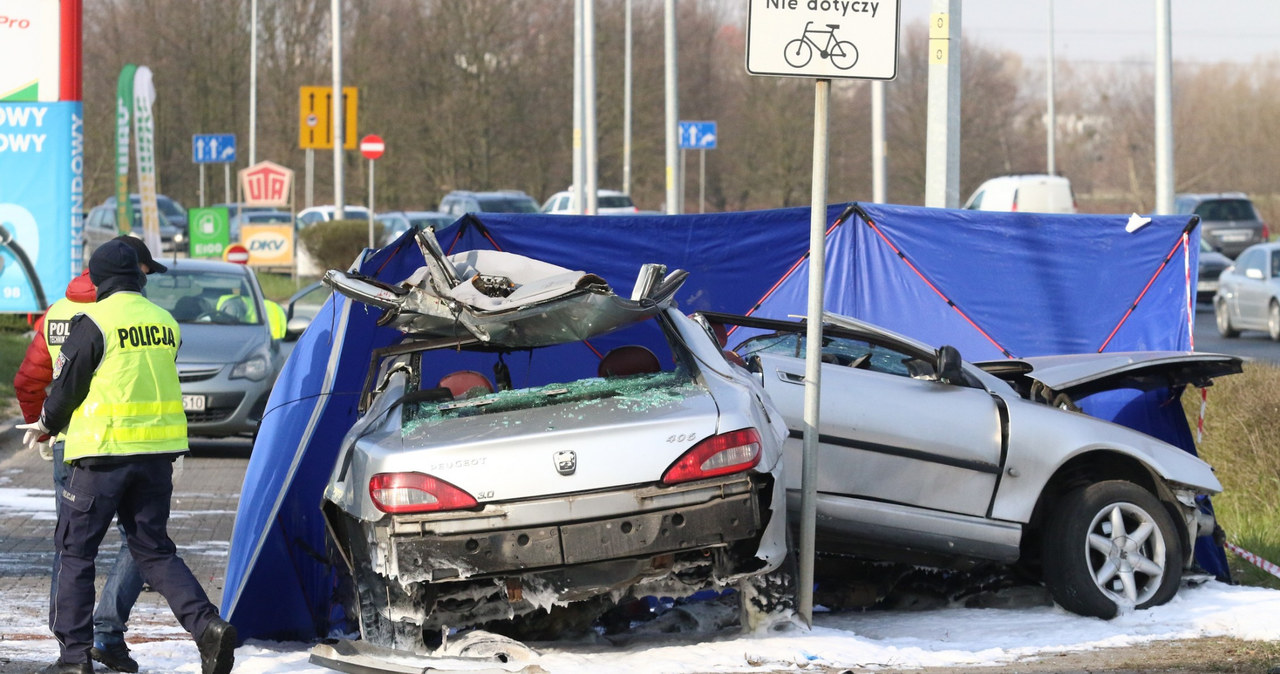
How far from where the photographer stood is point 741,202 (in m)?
57.8

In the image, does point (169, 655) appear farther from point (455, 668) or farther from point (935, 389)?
point (935, 389)

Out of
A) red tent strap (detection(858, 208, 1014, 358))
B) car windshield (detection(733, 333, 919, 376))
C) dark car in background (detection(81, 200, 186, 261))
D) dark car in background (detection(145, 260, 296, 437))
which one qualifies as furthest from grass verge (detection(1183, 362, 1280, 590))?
dark car in background (detection(81, 200, 186, 261))

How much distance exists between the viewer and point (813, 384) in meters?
6.62

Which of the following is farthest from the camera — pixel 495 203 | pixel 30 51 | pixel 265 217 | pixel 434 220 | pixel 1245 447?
pixel 265 217

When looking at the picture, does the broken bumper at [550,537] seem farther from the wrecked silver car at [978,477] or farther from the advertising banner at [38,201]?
the advertising banner at [38,201]

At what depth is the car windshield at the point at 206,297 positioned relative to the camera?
14.5m

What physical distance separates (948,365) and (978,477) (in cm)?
53

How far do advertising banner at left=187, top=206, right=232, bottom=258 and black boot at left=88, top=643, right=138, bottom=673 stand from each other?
20686mm

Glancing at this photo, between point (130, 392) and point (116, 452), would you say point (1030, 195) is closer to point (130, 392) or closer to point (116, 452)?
point (130, 392)

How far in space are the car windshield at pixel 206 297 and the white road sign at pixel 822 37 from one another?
29.4 ft

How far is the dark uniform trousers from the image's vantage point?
6.00 meters

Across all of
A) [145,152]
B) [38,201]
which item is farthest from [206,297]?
[145,152]

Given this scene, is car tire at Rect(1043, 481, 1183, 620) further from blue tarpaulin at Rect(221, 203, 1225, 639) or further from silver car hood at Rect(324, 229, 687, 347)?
silver car hood at Rect(324, 229, 687, 347)

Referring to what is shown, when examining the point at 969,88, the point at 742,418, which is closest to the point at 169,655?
the point at 742,418
